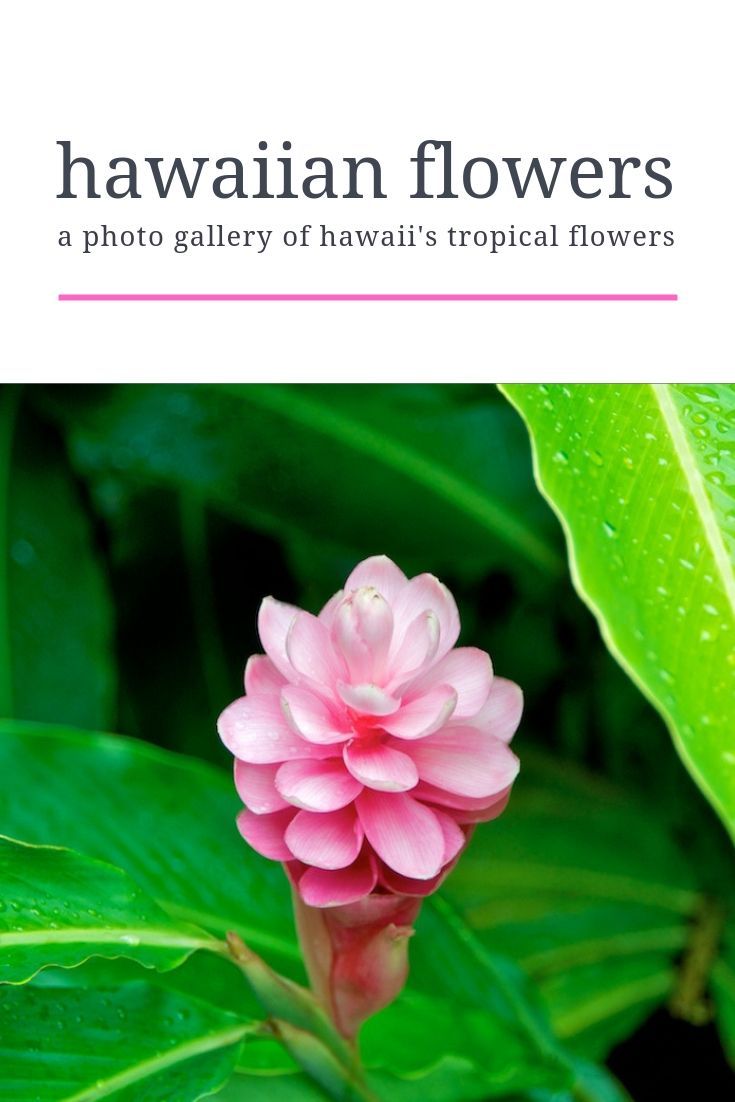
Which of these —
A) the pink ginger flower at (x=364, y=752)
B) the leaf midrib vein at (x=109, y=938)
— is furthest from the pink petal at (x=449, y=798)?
the leaf midrib vein at (x=109, y=938)

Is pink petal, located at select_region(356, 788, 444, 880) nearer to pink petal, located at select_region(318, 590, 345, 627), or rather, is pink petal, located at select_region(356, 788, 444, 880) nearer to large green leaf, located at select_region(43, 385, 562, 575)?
pink petal, located at select_region(318, 590, 345, 627)

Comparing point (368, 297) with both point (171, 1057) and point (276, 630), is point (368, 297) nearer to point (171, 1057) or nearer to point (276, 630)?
point (276, 630)

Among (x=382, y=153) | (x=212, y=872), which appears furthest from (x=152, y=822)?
(x=382, y=153)

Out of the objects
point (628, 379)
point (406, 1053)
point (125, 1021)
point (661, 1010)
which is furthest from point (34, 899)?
point (661, 1010)

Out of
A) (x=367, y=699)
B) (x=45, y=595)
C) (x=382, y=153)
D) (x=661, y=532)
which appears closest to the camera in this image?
(x=367, y=699)

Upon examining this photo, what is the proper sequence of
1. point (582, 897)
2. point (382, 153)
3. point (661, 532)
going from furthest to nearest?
point (582, 897) → point (382, 153) → point (661, 532)

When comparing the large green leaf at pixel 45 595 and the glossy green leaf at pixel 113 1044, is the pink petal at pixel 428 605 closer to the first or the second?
the glossy green leaf at pixel 113 1044
